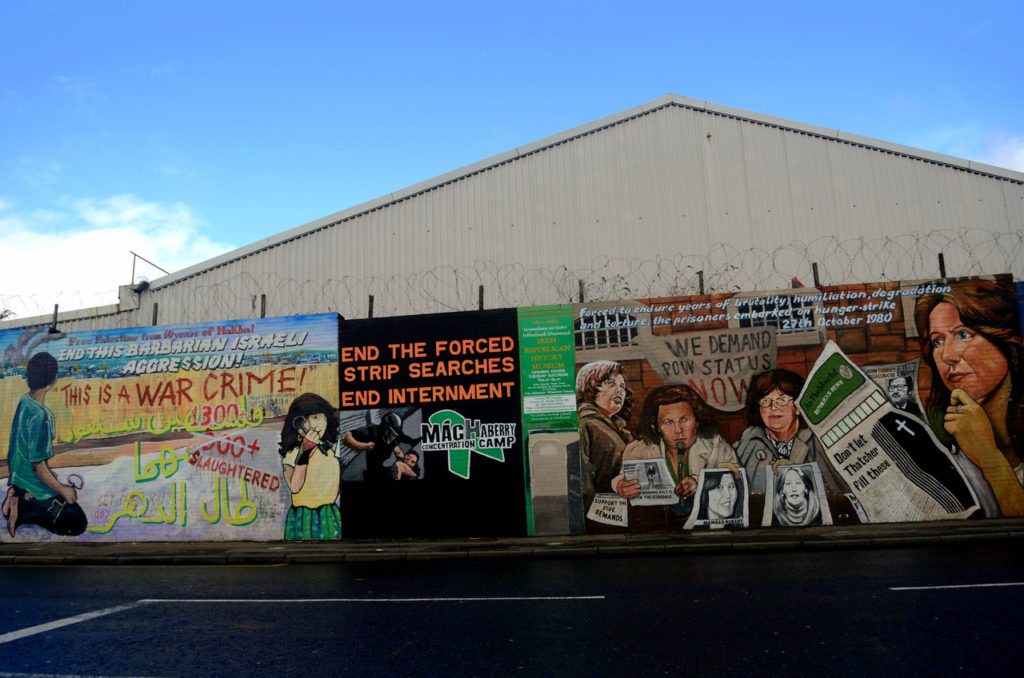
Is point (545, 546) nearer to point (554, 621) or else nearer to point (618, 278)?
point (554, 621)

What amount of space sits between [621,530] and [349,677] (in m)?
9.32

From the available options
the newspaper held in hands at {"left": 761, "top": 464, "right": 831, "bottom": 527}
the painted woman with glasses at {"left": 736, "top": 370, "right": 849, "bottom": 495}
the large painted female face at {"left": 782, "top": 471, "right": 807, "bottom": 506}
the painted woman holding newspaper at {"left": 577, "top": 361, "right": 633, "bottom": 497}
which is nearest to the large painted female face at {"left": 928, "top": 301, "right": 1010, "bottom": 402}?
the painted woman with glasses at {"left": 736, "top": 370, "right": 849, "bottom": 495}

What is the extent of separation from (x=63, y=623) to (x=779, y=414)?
11.8 metres

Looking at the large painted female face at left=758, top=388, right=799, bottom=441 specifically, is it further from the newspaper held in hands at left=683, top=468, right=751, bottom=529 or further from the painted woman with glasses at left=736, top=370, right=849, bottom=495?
the newspaper held in hands at left=683, top=468, right=751, bottom=529

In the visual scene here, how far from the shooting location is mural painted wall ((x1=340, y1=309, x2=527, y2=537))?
14.6 metres

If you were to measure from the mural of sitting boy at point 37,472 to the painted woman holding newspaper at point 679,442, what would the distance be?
11.8 m

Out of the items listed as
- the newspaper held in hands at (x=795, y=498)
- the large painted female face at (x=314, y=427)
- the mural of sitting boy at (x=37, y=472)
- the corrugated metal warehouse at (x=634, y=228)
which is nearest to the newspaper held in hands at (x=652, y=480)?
the newspaper held in hands at (x=795, y=498)

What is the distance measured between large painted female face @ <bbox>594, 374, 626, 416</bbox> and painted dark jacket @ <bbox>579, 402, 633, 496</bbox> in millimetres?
125

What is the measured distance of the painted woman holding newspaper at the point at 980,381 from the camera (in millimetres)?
13609

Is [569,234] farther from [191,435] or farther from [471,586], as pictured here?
[471,586]

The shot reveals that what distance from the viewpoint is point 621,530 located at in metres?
14.1

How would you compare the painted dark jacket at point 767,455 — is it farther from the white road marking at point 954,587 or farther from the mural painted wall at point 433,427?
the white road marking at point 954,587

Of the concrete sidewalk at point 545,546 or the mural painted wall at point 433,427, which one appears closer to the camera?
the concrete sidewalk at point 545,546

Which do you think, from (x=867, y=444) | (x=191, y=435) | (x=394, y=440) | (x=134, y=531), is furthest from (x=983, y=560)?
(x=134, y=531)
